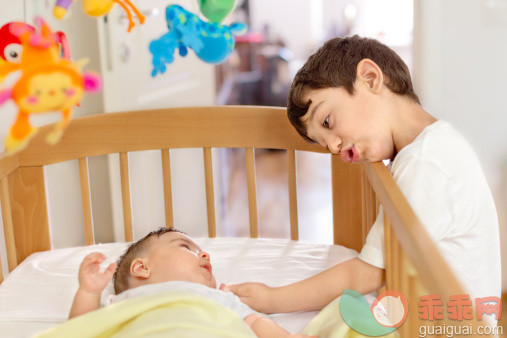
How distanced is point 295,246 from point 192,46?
21.5 inches

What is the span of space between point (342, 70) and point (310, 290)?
0.37 meters

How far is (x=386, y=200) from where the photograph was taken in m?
0.79

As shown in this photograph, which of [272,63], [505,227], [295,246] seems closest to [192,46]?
[295,246]

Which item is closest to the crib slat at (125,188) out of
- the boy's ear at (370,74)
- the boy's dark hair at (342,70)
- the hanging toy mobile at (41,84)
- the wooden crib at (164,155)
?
the wooden crib at (164,155)

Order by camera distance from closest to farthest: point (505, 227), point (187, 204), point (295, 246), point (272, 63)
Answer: point (295, 246) < point (505, 227) < point (187, 204) < point (272, 63)

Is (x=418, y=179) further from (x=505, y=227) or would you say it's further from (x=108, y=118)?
(x=505, y=227)

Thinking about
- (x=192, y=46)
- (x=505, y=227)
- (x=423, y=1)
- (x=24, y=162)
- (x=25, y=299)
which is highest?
(x=423, y=1)

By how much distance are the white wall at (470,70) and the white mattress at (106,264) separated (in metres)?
0.71

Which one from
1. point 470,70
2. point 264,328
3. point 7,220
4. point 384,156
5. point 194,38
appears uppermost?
point 194,38

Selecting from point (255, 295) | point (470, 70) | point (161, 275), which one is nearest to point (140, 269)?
point (161, 275)

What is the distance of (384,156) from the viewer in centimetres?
101

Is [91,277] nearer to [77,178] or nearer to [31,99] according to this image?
[31,99]

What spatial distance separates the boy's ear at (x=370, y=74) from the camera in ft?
3.24

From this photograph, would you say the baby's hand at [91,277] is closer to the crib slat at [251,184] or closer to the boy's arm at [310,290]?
the boy's arm at [310,290]
